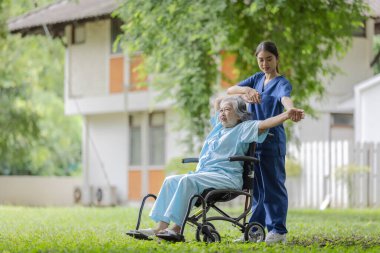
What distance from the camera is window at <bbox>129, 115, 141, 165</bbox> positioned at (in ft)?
106

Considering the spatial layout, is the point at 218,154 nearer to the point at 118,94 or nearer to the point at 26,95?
the point at 118,94

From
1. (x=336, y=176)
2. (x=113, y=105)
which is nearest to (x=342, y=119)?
(x=336, y=176)

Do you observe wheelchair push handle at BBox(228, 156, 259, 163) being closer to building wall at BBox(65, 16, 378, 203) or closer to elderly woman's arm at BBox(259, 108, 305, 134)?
elderly woman's arm at BBox(259, 108, 305, 134)

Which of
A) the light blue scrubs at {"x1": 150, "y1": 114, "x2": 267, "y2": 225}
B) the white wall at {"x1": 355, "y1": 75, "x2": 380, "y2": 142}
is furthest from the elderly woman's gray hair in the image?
the white wall at {"x1": 355, "y1": 75, "x2": 380, "y2": 142}

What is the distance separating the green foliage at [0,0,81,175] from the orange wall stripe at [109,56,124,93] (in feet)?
7.78

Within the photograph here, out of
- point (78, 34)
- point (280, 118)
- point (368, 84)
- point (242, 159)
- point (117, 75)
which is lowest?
point (242, 159)

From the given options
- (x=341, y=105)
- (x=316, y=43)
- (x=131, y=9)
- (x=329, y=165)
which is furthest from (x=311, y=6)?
(x=341, y=105)

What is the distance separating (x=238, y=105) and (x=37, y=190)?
97.3ft

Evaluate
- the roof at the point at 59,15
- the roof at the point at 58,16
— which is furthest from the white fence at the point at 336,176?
the roof at the point at 59,15

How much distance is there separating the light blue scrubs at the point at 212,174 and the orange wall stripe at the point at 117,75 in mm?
21246

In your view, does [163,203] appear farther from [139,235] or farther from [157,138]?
[157,138]

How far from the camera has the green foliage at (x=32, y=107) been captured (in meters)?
32.2

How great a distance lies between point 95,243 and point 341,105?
64.0ft

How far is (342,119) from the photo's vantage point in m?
29.5
